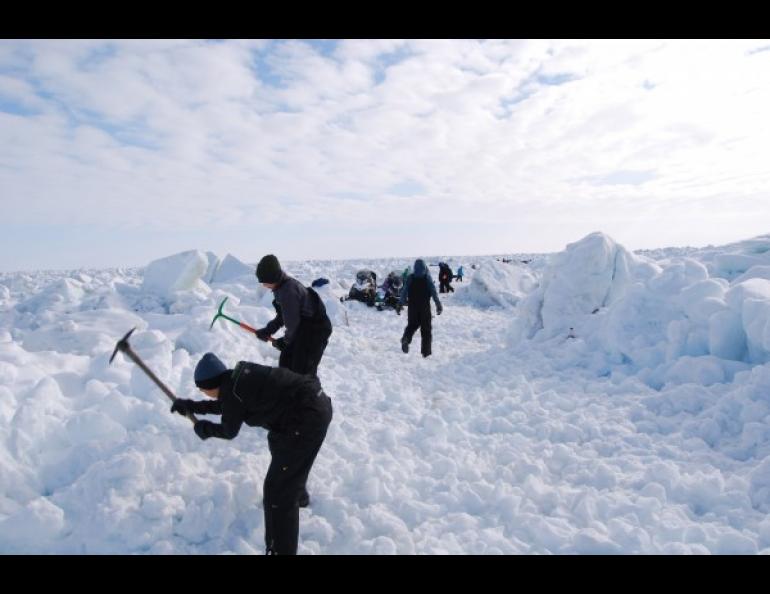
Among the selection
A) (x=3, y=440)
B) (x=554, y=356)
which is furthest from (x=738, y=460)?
(x=3, y=440)

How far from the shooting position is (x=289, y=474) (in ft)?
9.27

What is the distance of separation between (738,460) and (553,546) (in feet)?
7.15

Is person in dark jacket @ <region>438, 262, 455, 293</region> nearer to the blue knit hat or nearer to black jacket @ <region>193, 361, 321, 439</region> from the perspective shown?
black jacket @ <region>193, 361, 321, 439</region>

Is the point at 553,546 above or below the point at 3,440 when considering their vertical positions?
below

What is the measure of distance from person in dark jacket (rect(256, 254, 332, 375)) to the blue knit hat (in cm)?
142

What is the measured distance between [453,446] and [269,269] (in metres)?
2.38

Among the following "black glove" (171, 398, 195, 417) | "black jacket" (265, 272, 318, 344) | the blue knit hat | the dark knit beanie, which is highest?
the dark knit beanie

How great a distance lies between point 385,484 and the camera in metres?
3.77

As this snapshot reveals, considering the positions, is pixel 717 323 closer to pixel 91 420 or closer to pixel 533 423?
pixel 533 423

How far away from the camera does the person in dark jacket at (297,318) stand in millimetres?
4203

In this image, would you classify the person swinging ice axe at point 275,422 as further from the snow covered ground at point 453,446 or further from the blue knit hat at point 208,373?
the snow covered ground at point 453,446

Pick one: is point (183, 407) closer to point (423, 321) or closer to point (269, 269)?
point (269, 269)

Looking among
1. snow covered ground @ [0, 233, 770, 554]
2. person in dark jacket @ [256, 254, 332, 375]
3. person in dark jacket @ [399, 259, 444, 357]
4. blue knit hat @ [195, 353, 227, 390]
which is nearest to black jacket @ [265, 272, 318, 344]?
person in dark jacket @ [256, 254, 332, 375]

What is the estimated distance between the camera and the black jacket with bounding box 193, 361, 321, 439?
2.77 metres
